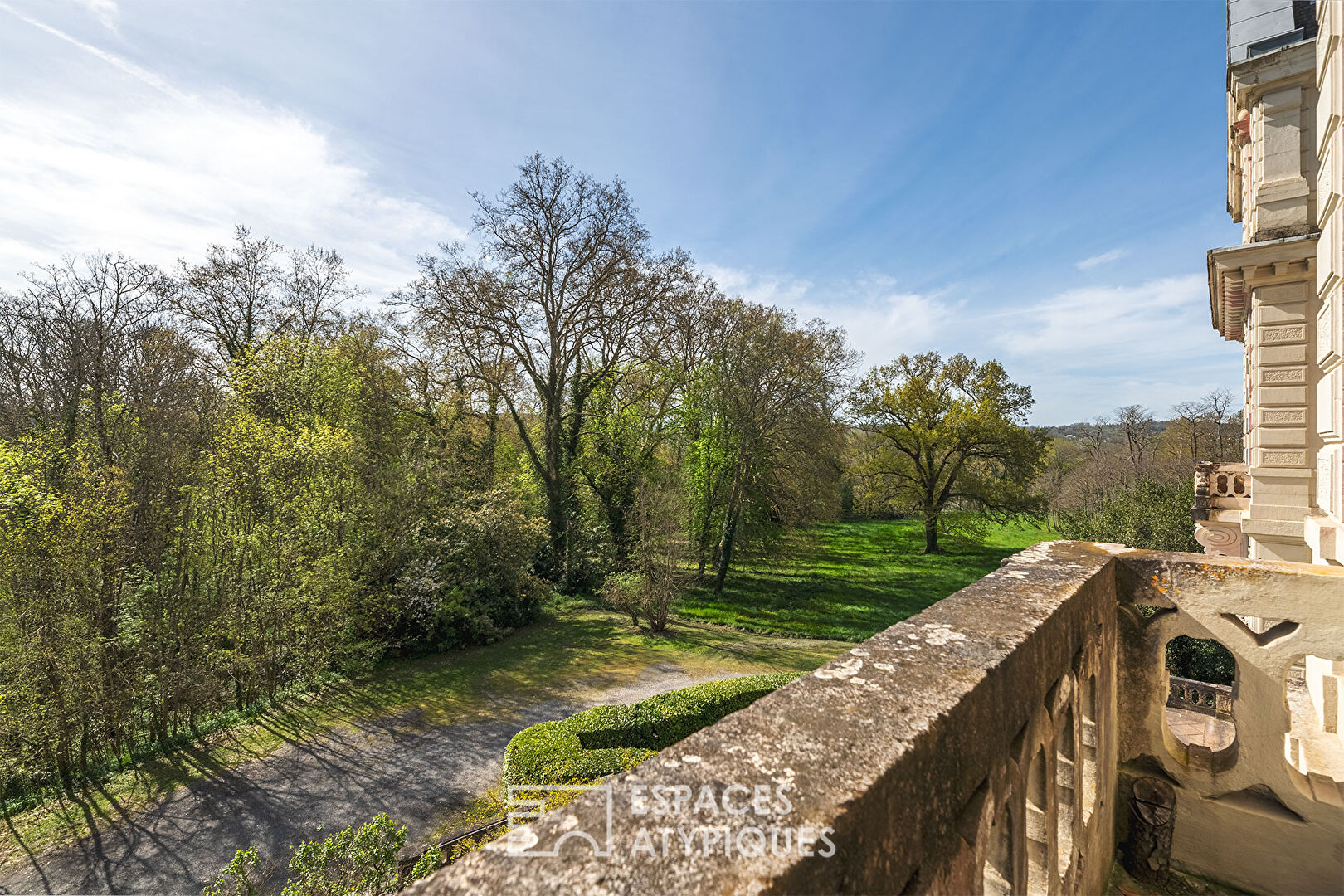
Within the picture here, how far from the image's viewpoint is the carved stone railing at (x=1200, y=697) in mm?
8023

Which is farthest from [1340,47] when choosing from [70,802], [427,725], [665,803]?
[70,802]

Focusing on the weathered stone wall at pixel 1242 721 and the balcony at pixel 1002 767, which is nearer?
the balcony at pixel 1002 767

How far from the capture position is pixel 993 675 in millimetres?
1603

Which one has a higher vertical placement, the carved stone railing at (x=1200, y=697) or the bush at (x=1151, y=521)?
the bush at (x=1151, y=521)

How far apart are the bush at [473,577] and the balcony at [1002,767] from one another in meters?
14.1

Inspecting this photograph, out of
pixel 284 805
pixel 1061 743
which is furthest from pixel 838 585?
pixel 1061 743

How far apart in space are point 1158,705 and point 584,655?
13.0 metres

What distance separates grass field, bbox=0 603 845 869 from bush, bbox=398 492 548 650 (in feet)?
1.80

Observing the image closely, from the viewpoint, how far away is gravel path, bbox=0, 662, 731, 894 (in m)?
6.89

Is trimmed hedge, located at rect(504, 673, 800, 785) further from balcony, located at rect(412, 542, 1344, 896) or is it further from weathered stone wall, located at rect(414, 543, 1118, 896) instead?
weathered stone wall, located at rect(414, 543, 1118, 896)

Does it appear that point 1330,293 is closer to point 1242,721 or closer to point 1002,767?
point 1242,721

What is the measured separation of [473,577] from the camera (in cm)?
1555

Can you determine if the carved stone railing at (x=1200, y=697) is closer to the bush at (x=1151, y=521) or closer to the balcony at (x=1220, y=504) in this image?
the balcony at (x=1220, y=504)
